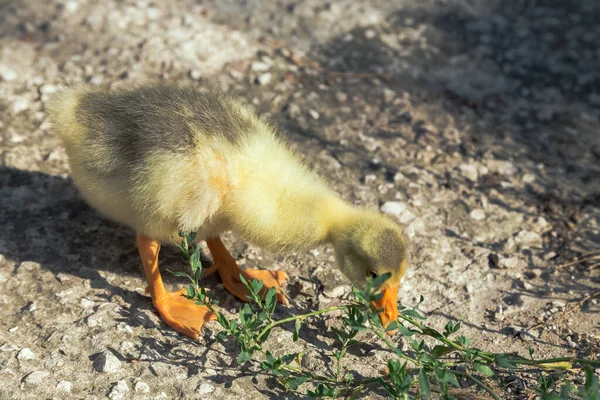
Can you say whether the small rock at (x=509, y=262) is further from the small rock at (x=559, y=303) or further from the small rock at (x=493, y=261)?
the small rock at (x=559, y=303)

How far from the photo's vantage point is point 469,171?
4.52 meters

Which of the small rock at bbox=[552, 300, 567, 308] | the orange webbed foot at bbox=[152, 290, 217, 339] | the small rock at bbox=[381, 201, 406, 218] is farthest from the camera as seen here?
the small rock at bbox=[381, 201, 406, 218]

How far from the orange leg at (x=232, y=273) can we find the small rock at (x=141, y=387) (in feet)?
2.57

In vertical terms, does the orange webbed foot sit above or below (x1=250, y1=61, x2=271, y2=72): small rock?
below

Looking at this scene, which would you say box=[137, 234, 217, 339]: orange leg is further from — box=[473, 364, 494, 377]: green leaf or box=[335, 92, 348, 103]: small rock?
box=[335, 92, 348, 103]: small rock

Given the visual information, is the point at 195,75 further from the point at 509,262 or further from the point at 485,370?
the point at 485,370

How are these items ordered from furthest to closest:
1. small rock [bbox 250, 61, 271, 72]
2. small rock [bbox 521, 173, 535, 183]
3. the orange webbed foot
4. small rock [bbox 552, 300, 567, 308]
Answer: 1. small rock [bbox 250, 61, 271, 72]
2. small rock [bbox 521, 173, 535, 183]
3. small rock [bbox 552, 300, 567, 308]
4. the orange webbed foot

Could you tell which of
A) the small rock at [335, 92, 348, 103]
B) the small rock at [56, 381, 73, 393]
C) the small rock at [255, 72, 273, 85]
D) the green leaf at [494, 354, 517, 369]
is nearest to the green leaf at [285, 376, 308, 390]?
the green leaf at [494, 354, 517, 369]

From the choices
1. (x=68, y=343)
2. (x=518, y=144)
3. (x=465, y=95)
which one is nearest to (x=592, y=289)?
(x=518, y=144)

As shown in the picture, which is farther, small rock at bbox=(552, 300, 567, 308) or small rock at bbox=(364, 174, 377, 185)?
small rock at bbox=(364, 174, 377, 185)

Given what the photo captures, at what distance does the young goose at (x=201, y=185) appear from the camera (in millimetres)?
3051

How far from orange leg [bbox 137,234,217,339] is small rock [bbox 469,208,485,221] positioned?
70.6 inches

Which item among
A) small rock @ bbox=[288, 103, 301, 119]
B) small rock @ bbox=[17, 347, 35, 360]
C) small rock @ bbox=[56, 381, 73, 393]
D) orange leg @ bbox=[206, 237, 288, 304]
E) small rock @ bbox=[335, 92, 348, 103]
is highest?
small rock @ bbox=[335, 92, 348, 103]

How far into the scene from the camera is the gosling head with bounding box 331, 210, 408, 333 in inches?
117
